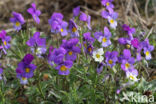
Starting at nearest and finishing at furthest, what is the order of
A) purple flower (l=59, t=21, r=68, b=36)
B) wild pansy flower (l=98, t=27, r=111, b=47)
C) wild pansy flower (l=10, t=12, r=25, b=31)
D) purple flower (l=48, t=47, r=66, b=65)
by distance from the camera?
purple flower (l=48, t=47, r=66, b=65), wild pansy flower (l=98, t=27, r=111, b=47), purple flower (l=59, t=21, r=68, b=36), wild pansy flower (l=10, t=12, r=25, b=31)

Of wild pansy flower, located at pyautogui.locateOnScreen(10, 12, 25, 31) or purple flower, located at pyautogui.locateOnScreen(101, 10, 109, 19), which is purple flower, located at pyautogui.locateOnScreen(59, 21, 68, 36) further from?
wild pansy flower, located at pyautogui.locateOnScreen(10, 12, 25, 31)

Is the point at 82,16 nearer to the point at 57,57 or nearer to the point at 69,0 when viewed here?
the point at 57,57

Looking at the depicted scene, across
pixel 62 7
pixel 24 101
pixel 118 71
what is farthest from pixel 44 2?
pixel 118 71

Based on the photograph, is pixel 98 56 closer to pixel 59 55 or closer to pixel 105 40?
pixel 105 40

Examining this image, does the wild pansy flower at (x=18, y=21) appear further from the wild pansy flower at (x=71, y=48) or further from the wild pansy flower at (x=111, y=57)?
the wild pansy flower at (x=111, y=57)

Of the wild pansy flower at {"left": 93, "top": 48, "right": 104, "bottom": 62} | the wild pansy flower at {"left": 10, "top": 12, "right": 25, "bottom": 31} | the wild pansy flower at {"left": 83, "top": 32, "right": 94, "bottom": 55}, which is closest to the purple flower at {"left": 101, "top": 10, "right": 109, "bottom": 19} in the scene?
the wild pansy flower at {"left": 83, "top": 32, "right": 94, "bottom": 55}
